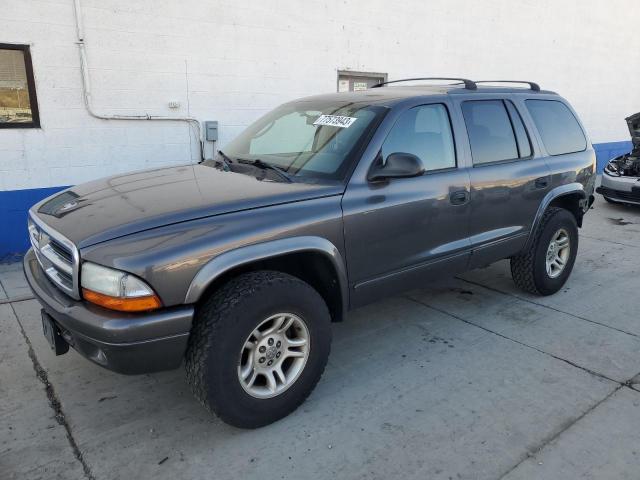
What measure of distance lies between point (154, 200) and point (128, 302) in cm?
68

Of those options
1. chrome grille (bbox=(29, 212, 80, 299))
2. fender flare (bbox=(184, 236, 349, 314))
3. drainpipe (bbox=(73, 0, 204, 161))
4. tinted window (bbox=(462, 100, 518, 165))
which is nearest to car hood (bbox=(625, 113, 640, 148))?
tinted window (bbox=(462, 100, 518, 165))

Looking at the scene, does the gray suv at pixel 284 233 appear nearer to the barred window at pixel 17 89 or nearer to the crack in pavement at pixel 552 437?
the crack in pavement at pixel 552 437

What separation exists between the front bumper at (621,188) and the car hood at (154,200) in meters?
7.67

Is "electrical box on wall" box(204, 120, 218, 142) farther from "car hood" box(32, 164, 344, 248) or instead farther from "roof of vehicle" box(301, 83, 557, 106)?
"car hood" box(32, 164, 344, 248)

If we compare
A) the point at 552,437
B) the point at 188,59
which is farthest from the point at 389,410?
the point at 188,59

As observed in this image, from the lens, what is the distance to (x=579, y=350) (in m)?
3.73

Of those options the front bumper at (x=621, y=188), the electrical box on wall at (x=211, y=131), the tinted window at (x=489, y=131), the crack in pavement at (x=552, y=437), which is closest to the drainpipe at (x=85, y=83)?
the electrical box on wall at (x=211, y=131)

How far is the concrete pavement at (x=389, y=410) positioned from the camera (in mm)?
2562

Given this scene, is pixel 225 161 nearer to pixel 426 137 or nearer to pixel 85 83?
pixel 426 137

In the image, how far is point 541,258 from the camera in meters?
4.50

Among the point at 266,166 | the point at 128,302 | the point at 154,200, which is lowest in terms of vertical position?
the point at 128,302

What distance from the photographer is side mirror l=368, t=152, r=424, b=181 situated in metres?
3.01

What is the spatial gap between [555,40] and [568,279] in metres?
8.59

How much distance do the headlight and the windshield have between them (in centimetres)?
121
